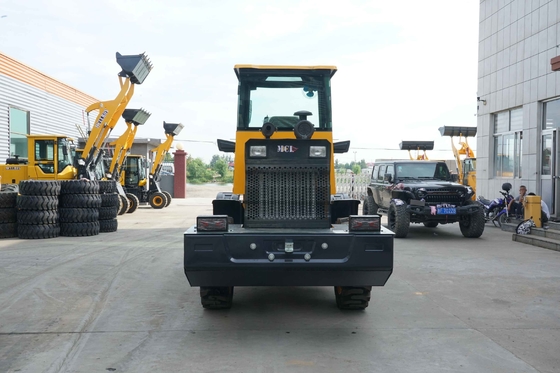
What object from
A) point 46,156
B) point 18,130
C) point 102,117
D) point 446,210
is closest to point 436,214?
point 446,210

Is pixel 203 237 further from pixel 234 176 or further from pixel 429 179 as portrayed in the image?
pixel 429 179

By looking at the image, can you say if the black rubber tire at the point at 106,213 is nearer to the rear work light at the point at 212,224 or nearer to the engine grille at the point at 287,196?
the engine grille at the point at 287,196

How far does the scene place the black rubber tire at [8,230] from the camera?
501 inches

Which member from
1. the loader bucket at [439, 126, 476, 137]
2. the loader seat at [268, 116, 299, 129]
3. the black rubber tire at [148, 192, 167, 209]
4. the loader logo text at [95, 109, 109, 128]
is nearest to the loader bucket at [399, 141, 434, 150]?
the loader bucket at [439, 126, 476, 137]

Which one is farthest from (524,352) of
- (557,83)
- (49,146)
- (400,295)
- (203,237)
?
(49,146)

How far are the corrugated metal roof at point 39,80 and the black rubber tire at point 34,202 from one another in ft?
37.8

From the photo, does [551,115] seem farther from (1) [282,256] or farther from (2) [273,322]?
(1) [282,256]

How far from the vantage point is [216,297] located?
19.8ft

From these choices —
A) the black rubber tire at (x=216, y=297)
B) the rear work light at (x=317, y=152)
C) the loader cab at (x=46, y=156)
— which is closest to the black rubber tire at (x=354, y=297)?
the black rubber tire at (x=216, y=297)

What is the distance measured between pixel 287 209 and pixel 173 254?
504 centimetres

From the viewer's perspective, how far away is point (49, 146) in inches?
667

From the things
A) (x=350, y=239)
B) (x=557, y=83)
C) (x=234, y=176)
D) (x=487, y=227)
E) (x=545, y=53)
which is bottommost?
(x=487, y=227)

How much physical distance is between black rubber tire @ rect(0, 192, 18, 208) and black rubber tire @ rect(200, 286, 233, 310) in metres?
8.54

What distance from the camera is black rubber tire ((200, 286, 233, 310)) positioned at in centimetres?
596
